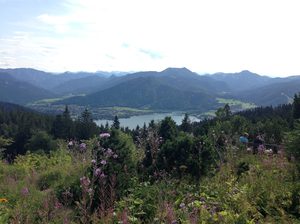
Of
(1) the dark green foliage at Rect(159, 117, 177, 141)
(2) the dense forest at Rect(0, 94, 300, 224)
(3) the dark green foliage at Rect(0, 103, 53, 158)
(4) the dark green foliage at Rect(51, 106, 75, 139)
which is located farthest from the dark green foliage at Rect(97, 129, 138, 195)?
(4) the dark green foliage at Rect(51, 106, 75, 139)

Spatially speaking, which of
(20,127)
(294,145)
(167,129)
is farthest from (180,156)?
(20,127)

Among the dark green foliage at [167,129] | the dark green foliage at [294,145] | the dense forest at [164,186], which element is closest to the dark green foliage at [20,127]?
the dark green foliage at [167,129]

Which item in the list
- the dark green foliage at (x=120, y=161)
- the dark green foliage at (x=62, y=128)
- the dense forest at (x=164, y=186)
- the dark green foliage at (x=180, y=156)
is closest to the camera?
the dense forest at (x=164, y=186)

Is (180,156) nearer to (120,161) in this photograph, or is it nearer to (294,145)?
(120,161)

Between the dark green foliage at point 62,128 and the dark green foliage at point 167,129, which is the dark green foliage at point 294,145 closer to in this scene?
the dark green foliage at point 167,129

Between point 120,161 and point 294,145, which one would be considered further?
point 120,161

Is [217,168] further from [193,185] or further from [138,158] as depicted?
[138,158]

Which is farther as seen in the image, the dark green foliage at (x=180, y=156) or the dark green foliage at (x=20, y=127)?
the dark green foliage at (x=20, y=127)

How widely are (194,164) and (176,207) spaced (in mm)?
1644

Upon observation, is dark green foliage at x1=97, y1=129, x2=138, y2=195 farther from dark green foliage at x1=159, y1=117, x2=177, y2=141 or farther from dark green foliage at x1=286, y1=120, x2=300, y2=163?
dark green foliage at x1=286, y1=120, x2=300, y2=163

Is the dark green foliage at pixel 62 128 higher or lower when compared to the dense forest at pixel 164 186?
lower

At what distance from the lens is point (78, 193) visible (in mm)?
5617

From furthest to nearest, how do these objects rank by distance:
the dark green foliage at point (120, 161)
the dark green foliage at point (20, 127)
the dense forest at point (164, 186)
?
the dark green foliage at point (20, 127) < the dark green foliage at point (120, 161) < the dense forest at point (164, 186)

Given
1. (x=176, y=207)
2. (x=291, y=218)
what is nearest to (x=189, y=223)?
(x=176, y=207)
